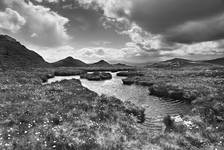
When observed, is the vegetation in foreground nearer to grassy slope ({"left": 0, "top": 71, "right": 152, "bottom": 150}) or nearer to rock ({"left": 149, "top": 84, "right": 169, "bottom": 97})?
grassy slope ({"left": 0, "top": 71, "right": 152, "bottom": 150})

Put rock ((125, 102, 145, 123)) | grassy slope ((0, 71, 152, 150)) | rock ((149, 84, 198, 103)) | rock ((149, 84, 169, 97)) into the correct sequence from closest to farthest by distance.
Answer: grassy slope ((0, 71, 152, 150)), rock ((125, 102, 145, 123)), rock ((149, 84, 198, 103)), rock ((149, 84, 169, 97))

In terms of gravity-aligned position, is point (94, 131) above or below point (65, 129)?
below

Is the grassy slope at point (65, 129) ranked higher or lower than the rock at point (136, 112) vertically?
higher

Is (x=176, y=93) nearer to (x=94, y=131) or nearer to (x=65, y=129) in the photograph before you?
(x=94, y=131)

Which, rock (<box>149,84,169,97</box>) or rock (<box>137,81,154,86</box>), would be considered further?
rock (<box>137,81,154,86</box>)

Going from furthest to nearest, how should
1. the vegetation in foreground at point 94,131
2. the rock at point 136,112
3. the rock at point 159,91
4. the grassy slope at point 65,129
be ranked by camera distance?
the rock at point 159,91 < the rock at point 136,112 < the vegetation in foreground at point 94,131 < the grassy slope at point 65,129

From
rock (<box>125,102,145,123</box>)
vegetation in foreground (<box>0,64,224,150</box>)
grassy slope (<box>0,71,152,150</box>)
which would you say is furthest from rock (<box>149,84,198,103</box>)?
grassy slope (<box>0,71,152,150</box>)

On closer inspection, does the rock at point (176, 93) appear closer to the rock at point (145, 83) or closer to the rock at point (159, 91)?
the rock at point (159, 91)

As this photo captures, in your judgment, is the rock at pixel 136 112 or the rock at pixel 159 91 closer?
the rock at pixel 136 112

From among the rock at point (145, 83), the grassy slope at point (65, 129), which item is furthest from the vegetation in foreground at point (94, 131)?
the rock at point (145, 83)

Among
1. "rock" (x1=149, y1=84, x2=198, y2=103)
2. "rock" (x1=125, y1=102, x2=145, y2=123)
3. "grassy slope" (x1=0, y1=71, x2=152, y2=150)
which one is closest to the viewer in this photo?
"grassy slope" (x1=0, y1=71, x2=152, y2=150)

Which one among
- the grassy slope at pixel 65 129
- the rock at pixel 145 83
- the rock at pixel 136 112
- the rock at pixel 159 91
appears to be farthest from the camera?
the rock at pixel 145 83

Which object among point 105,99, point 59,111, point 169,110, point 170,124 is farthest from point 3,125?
point 169,110

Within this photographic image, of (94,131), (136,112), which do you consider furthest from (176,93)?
(94,131)
